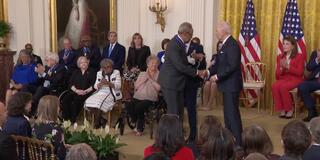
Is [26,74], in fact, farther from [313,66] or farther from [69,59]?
[313,66]

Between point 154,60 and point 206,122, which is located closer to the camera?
point 206,122

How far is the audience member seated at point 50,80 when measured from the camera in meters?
8.41

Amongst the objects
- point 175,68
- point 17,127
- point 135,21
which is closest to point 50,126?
point 17,127

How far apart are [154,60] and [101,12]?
3.38m

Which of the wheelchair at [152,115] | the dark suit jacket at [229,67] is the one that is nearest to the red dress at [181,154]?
the dark suit jacket at [229,67]

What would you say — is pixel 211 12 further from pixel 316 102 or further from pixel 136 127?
pixel 136 127

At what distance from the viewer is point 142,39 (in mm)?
9305

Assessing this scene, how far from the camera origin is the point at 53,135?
4426mm

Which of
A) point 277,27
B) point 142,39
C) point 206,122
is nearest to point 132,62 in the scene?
point 142,39

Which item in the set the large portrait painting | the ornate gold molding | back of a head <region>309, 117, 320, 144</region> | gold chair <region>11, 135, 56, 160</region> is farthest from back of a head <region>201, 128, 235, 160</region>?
the ornate gold molding

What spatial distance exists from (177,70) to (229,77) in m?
0.69

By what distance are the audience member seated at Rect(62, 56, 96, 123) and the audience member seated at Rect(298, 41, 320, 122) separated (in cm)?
337

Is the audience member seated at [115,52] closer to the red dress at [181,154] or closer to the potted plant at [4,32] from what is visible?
the potted plant at [4,32]

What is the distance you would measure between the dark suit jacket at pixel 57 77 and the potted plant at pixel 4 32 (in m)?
2.69
